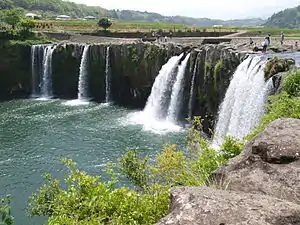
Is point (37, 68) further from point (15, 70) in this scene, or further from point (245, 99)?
point (245, 99)

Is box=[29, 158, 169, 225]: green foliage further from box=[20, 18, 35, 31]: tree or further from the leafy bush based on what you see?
box=[20, 18, 35, 31]: tree

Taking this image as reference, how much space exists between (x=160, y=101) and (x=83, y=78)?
16.7 metres

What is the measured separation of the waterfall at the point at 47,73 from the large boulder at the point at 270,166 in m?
48.7

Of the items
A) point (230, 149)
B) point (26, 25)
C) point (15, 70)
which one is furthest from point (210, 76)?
point (26, 25)

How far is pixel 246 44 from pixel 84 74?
974 inches

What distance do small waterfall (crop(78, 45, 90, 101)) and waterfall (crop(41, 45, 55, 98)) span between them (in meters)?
5.28

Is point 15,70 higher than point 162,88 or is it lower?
lower

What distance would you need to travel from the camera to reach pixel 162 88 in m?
43.7

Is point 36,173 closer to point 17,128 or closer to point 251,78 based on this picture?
point 17,128

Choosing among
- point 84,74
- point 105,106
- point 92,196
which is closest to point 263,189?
point 92,196

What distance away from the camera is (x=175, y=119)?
41500 mm

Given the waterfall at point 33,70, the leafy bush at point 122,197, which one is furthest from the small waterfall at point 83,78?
the leafy bush at point 122,197

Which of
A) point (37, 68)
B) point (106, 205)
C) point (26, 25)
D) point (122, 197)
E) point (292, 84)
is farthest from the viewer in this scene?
point (26, 25)

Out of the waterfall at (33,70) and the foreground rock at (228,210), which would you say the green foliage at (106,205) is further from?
the waterfall at (33,70)
